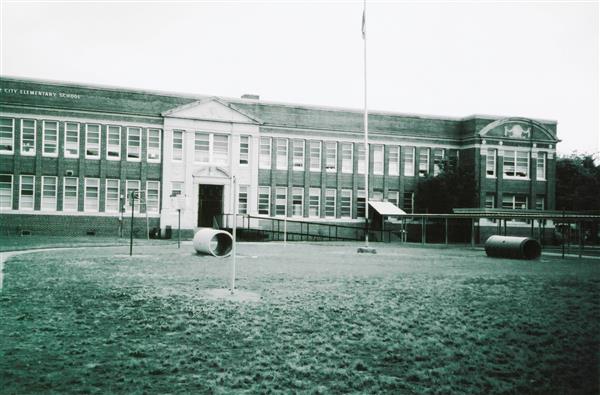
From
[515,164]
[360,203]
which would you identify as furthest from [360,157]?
[515,164]

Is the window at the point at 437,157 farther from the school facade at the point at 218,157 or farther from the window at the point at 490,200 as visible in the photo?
the window at the point at 490,200

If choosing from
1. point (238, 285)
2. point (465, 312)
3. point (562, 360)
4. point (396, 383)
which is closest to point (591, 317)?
point (465, 312)

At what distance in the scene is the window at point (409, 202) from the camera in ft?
153

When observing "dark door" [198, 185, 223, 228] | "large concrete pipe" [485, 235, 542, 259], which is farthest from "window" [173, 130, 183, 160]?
"large concrete pipe" [485, 235, 542, 259]

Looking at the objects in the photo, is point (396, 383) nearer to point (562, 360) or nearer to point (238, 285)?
point (562, 360)

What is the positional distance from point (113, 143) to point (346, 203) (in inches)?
689

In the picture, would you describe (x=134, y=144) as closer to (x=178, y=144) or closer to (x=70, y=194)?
(x=178, y=144)

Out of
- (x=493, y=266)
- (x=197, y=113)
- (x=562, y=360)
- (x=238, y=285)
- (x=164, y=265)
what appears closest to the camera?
(x=562, y=360)

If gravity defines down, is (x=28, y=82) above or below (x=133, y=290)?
above

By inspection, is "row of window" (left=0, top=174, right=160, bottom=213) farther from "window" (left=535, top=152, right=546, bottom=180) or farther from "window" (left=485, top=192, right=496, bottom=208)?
"window" (left=535, top=152, right=546, bottom=180)

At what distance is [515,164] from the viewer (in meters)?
48.1

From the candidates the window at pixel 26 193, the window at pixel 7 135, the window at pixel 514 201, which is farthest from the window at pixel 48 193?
the window at pixel 514 201

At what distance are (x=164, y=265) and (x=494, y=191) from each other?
35.9m

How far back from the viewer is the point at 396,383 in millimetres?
6238
